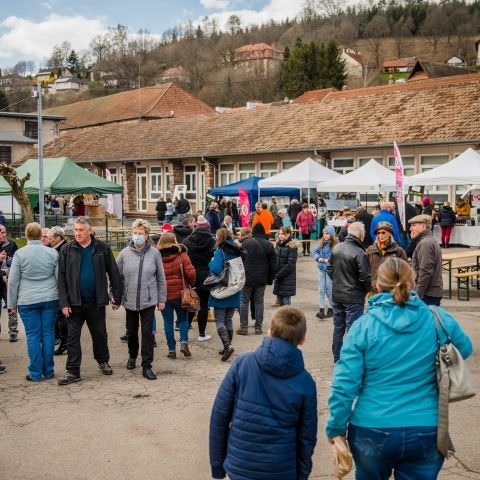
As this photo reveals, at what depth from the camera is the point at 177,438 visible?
576 centimetres

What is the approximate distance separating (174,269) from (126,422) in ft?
8.73

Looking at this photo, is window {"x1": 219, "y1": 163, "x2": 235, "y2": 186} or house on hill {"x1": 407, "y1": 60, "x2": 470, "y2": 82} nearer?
window {"x1": 219, "y1": 163, "x2": 235, "y2": 186}

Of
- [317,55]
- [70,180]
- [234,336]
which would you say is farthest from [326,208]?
[317,55]

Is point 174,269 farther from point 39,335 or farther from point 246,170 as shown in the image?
point 246,170

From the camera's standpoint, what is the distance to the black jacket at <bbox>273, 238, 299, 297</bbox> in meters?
10.3

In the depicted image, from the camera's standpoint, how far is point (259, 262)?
957cm

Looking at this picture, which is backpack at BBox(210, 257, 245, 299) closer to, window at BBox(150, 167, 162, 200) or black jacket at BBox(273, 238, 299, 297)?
black jacket at BBox(273, 238, 299, 297)

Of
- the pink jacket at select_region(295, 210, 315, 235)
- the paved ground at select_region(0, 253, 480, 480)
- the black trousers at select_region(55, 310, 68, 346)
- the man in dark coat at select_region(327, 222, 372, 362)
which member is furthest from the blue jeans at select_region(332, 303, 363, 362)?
the pink jacket at select_region(295, 210, 315, 235)

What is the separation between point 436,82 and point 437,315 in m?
44.3

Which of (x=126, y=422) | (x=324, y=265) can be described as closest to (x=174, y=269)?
(x=126, y=422)

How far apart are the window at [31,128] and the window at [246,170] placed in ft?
75.9

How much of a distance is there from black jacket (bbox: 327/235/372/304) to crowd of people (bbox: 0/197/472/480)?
13mm

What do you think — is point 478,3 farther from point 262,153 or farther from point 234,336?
point 234,336

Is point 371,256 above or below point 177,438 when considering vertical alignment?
above
